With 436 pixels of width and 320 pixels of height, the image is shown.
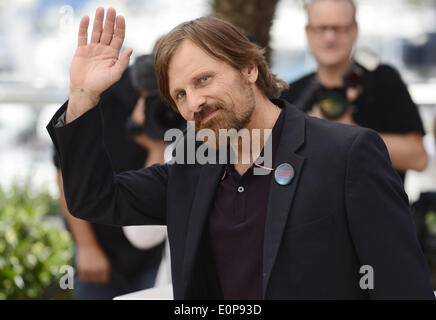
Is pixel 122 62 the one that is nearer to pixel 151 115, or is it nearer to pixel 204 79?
pixel 204 79

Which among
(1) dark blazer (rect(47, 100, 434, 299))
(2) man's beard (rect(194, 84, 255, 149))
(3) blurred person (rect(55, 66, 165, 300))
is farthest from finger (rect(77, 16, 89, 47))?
(3) blurred person (rect(55, 66, 165, 300))

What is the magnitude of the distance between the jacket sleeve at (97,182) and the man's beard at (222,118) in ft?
1.03

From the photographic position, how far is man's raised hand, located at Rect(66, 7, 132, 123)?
6.22 feet

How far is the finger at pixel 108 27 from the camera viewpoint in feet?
6.41

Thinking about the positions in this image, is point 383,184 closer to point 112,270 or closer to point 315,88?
point 315,88

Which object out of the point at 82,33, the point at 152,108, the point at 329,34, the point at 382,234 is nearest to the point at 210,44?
the point at 82,33

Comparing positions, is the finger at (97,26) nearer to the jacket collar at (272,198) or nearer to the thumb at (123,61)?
the thumb at (123,61)

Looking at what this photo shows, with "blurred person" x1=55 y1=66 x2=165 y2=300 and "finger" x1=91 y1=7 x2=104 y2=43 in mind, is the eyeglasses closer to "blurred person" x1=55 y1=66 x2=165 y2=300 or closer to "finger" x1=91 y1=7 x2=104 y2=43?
"blurred person" x1=55 y1=66 x2=165 y2=300

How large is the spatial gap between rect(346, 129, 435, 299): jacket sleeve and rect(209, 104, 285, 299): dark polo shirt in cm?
28

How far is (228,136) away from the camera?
1917 mm

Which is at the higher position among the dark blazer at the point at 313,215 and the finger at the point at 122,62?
the finger at the point at 122,62

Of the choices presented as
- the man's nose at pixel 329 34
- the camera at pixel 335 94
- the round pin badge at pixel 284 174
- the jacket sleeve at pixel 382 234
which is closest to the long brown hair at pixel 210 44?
the round pin badge at pixel 284 174

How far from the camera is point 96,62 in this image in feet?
6.40
